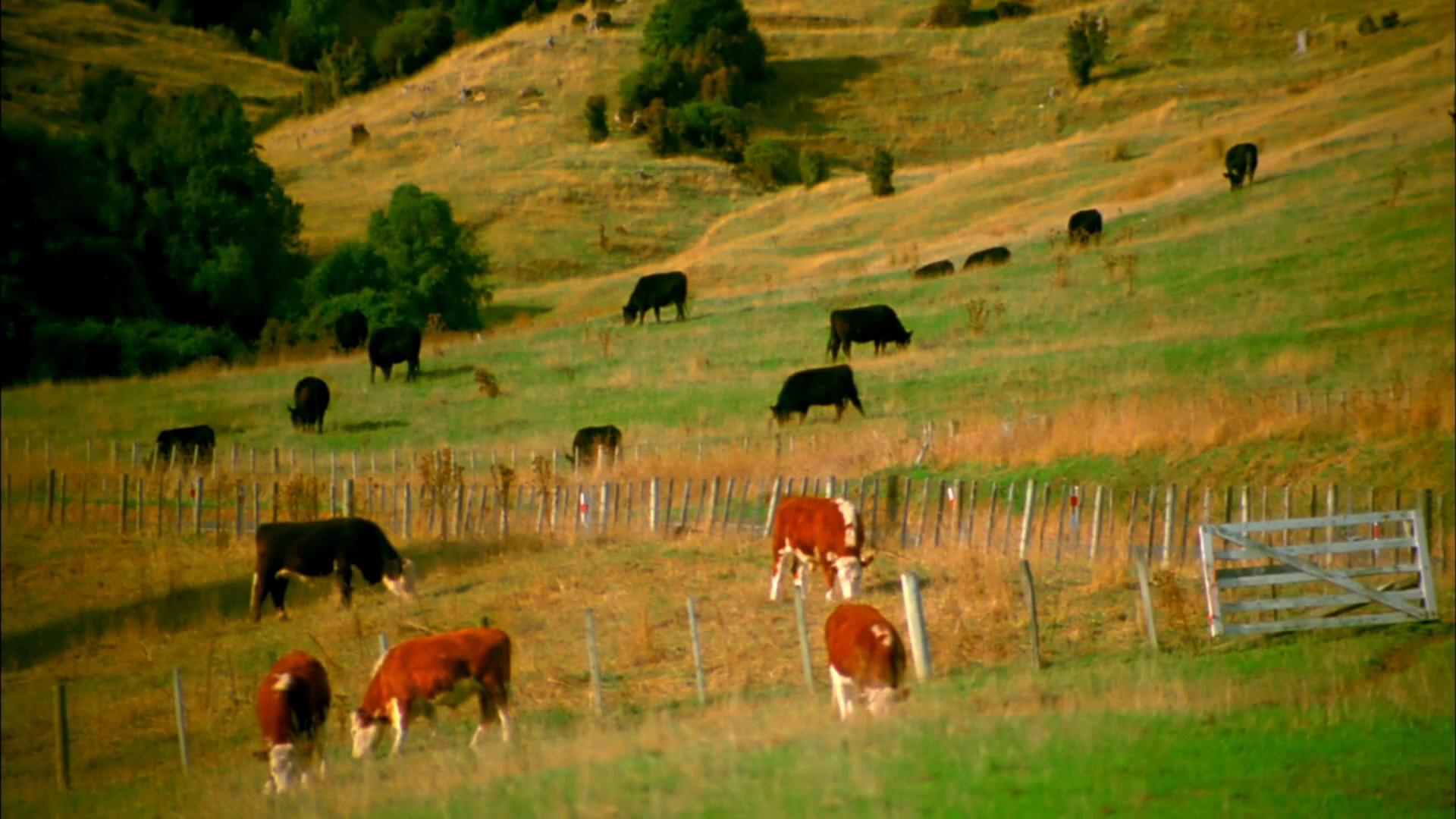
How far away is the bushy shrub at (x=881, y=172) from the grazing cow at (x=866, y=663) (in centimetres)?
2511

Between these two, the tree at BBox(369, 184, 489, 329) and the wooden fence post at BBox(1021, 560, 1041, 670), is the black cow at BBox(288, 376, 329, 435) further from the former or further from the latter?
the wooden fence post at BBox(1021, 560, 1041, 670)

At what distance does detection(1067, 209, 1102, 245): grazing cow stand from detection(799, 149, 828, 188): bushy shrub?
16.7ft

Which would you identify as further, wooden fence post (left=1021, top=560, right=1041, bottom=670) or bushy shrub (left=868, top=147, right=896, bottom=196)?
bushy shrub (left=868, top=147, right=896, bottom=196)

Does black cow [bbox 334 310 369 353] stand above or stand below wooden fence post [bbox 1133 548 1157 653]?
above

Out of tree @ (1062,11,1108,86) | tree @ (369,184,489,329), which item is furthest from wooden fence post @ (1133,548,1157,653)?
tree @ (369,184,489,329)

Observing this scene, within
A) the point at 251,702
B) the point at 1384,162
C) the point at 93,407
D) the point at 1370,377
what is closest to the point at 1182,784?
the point at 251,702

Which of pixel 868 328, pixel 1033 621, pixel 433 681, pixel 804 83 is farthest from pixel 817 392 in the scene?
pixel 433 681

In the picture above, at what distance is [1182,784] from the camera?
11484mm

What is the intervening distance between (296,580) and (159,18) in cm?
927

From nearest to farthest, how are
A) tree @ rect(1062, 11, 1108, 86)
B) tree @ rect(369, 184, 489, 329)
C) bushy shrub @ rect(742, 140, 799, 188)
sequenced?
tree @ rect(369, 184, 489, 329) < tree @ rect(1062, 11, 1108, 86) < bushy shrub @ rect(742, 140, 799, 188)

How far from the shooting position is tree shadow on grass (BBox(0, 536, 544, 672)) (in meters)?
19.7

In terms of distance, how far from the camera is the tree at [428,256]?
3116 centimetres

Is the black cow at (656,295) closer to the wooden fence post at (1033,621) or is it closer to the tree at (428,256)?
the tree at (428,256)

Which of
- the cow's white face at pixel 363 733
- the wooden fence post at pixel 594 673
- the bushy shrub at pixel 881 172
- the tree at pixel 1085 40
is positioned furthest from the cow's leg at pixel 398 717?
the bushy shrub at pixel 881 172
